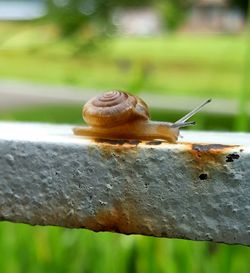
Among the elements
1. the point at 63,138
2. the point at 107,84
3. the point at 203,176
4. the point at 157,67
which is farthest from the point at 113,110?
the point at 157,67

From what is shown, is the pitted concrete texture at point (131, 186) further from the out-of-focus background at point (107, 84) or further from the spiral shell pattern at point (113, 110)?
the out-of-focus background at point (107, 84)

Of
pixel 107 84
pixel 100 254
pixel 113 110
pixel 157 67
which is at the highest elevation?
pixel 113 110

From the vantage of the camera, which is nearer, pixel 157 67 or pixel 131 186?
pixel 131 186

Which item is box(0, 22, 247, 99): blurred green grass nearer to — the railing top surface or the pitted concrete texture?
the railing top surface

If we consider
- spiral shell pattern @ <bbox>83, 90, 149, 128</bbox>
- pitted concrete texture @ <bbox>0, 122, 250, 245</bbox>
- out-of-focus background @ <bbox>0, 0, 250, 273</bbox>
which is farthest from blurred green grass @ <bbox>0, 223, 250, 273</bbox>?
pitted concrete texture @ <bbox>0, 122, 250, 245</bbox>

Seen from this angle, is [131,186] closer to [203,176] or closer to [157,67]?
[203,176]

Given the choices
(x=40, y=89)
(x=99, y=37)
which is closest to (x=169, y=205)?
(x=99, y=37)

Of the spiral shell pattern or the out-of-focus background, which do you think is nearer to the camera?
the spiral shell pattern
